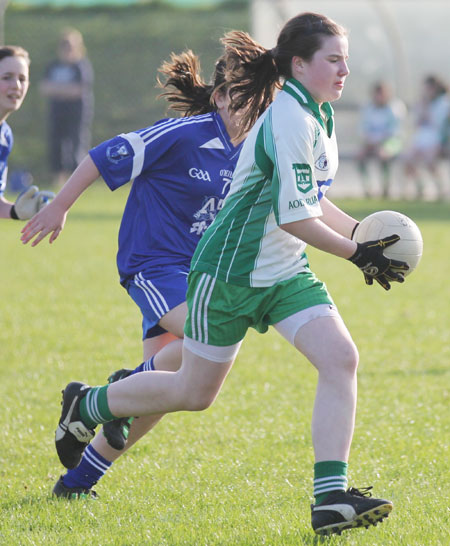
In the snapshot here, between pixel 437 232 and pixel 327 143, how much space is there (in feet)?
35.0

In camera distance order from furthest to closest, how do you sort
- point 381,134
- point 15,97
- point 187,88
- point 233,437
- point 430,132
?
point 381,134
point 430,132
point 15,97
point 233,437
point 187,88

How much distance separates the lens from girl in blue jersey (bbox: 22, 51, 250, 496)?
4.05m

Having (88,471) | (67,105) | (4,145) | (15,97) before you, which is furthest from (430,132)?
(88,471)

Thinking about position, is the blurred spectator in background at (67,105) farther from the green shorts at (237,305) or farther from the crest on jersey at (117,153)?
the green shorts at (237,305)

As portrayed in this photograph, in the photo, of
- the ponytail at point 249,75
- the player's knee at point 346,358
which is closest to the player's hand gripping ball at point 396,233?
the player's knee at point 346,358

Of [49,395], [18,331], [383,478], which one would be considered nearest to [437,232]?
[18,331]

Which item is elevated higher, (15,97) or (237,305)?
(15,97)

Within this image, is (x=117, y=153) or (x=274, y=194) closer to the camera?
(x=274, y=194)

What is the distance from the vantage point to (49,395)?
5727mm

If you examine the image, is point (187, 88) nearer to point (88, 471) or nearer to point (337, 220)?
point (337, 220)

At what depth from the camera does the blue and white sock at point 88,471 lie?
408 cm

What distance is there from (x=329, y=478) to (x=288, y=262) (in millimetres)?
764

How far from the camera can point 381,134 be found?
65.0 feet

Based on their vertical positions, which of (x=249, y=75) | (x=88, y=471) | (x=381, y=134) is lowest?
(x=381, y=134)
